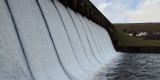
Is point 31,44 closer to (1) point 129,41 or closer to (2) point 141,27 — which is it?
(1) point 129,41

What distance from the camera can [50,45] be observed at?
21.7ft

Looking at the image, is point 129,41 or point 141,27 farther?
point 141,27

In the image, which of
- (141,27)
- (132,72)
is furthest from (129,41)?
(141,27)

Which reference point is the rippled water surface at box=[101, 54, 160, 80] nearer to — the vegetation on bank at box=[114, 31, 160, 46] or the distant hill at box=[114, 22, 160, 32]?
the vegetation on bank at box=[114, 31, 160, 46]

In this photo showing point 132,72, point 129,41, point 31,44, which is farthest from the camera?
point 129,41

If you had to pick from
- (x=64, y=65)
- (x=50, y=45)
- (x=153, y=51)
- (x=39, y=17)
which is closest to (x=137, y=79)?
(x=64, y=65)

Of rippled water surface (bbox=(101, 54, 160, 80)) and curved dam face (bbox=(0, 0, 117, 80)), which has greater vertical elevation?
curved dam face (bbox=(0, 0, 117, 80))

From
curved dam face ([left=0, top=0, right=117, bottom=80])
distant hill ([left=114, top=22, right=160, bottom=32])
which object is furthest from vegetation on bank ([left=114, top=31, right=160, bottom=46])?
distant hill ([left=114, top=22, right=160, bottom=32])

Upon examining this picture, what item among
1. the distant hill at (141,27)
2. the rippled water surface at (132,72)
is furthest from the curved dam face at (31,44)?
the distant hill at (141,27)

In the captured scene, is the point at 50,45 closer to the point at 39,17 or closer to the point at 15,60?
the point at 39,17

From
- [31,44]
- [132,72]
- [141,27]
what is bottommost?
[132,72]

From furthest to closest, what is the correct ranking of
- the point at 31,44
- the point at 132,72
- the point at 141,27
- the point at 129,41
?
1. the point at 141,27
2. the point at 129,41
3. the point at 132,72
4. the point at 31,44

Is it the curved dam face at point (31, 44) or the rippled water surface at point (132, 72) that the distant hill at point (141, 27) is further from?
the curved dam face at point (31, 44)

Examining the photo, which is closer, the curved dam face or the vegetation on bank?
the curved dam face
